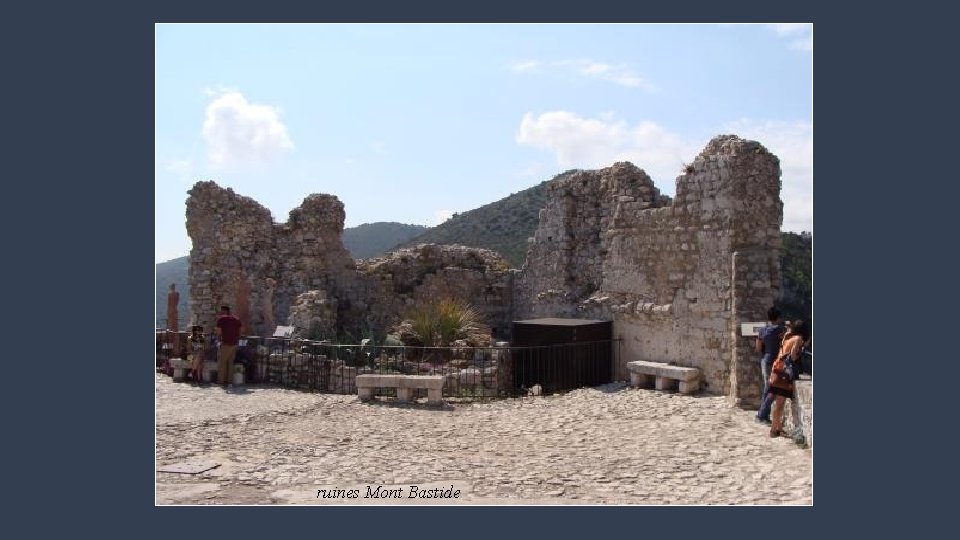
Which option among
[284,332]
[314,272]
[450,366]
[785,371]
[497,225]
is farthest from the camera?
[497,225]

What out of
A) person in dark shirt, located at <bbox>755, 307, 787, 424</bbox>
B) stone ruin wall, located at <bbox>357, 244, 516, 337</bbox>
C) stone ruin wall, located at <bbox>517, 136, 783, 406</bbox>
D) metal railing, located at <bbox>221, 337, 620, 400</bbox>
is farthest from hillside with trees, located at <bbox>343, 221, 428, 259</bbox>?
person in dark shirt, located at <bbox>755, 307, 787, 424</bbox>

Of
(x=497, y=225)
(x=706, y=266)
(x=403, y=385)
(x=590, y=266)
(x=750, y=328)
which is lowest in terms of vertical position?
(x=403, y=385)

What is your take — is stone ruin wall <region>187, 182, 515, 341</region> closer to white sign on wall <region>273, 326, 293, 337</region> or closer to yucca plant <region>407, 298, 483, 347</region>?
white sign on wall <region>273, 326, 293, 337</region>

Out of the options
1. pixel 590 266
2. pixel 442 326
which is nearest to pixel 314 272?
pixel 442 326

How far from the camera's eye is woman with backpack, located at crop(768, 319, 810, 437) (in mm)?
9164

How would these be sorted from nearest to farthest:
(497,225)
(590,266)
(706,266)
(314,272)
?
(706,266)
(590,266)
(314,272)
(497,225)

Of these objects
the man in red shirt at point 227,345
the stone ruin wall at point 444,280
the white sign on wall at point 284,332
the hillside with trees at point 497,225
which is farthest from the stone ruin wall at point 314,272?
the hillside with trees at point 497,225

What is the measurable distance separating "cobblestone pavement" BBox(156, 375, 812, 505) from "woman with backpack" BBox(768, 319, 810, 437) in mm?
300

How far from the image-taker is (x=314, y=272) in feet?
66.0

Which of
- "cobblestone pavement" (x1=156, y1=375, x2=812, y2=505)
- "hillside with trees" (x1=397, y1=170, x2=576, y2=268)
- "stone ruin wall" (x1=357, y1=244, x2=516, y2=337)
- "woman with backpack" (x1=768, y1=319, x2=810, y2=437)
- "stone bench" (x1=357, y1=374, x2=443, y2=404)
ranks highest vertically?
"hillside with trees" (x1=397, y1=170, x2=576, y2=268)

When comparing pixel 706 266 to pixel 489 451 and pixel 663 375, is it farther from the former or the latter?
pixel 489 451

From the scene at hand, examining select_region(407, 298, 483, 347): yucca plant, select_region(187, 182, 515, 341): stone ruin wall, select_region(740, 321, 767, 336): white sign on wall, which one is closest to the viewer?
select_region(740, 321, 767, 336): white sign on wall

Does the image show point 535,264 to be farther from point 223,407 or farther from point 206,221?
point 223,407

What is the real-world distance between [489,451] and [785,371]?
3.60 metres
